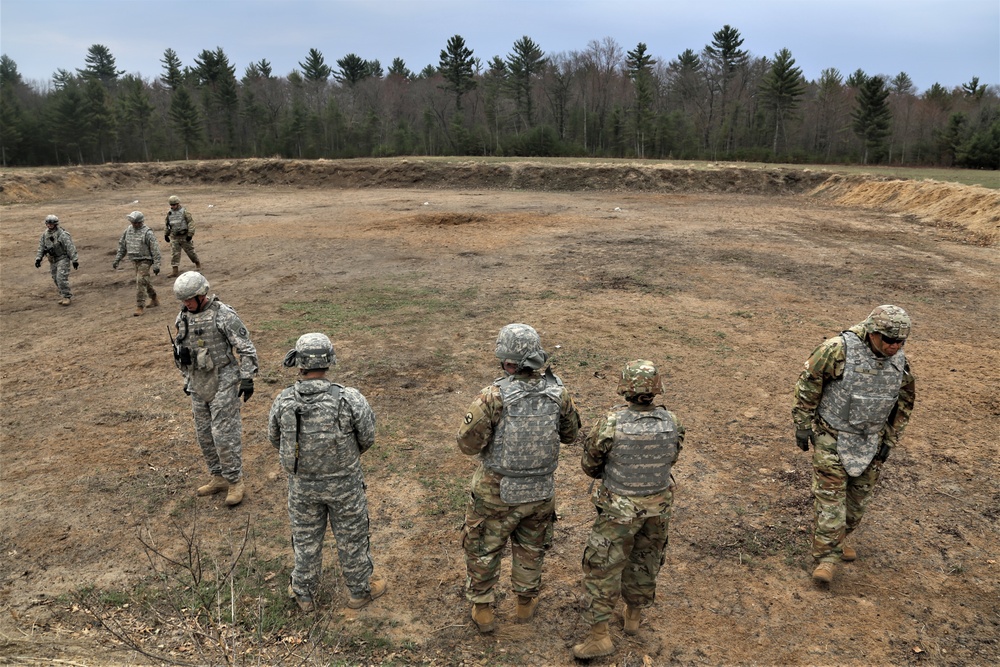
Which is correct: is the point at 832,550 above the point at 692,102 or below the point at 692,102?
below

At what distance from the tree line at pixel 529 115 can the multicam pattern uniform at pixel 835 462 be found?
41.9 meters

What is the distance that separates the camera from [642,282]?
13.4 metres

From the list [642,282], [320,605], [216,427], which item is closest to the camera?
[320,605]

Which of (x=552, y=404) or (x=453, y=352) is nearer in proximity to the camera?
(x=552, y=404)

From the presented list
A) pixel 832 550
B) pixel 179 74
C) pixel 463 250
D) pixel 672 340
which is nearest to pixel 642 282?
pixel 672 340

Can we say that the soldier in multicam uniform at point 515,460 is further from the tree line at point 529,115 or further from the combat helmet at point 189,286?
the tree line at point 529,115

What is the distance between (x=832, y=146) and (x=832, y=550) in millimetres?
61242

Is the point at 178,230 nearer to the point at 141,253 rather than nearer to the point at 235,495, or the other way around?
the point at 141,253

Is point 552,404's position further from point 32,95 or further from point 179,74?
point 32,95

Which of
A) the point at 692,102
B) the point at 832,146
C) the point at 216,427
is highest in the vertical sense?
the point at 692,102

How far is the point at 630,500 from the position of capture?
3.78m

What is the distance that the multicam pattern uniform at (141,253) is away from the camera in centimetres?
1161

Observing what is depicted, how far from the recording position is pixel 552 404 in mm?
3947

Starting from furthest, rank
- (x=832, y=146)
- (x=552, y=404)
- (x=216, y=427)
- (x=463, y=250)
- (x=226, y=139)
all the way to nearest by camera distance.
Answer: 1. (x=226, y=139)
2. (x=832, y=146)
3. (x=463, y=250)
4. (x=216, y=427)
5. (x=552, y=404)
